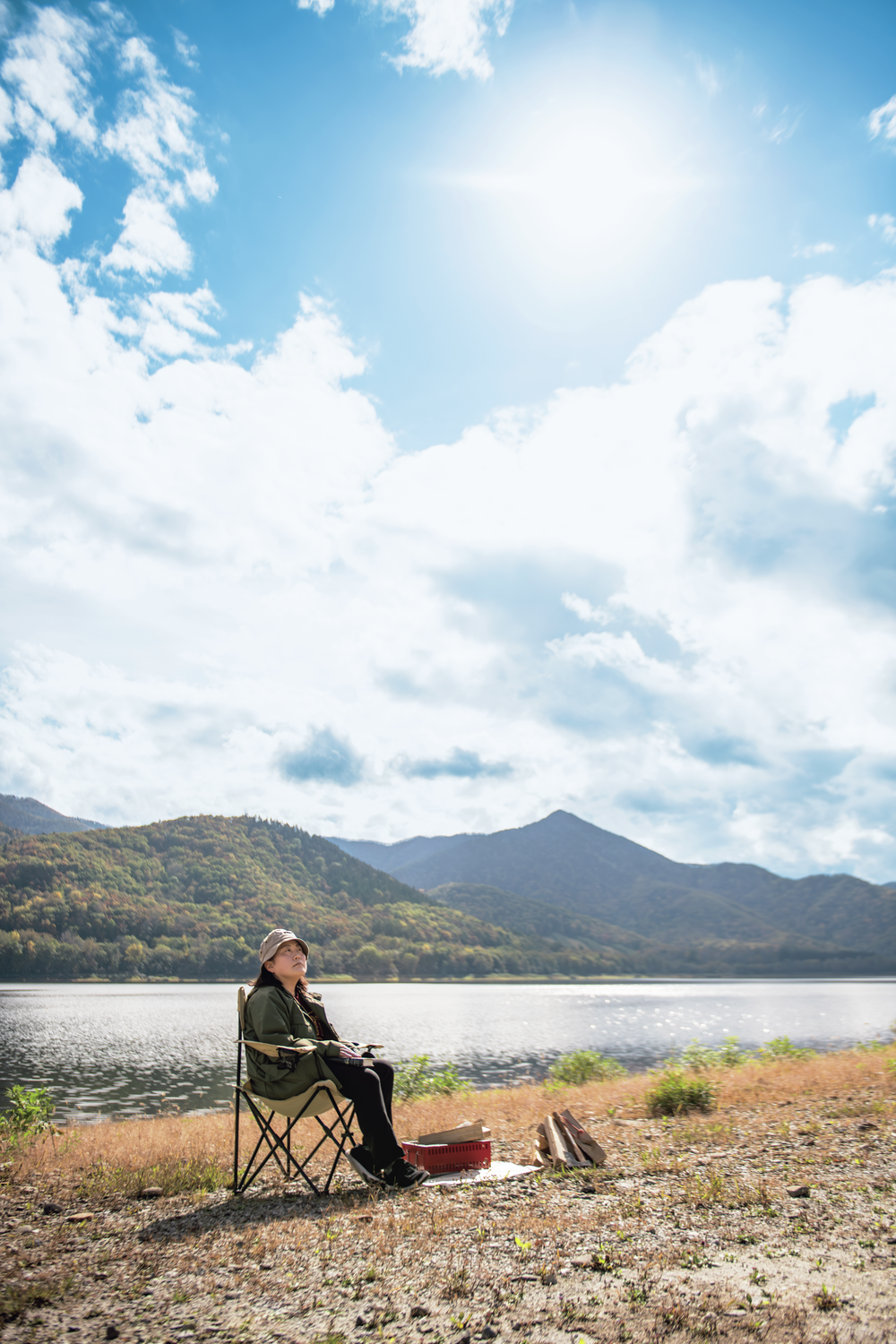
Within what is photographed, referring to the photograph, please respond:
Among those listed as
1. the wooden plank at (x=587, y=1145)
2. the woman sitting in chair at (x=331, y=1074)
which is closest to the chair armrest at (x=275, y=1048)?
the woman sitting in chair at (x=331, y=1074)

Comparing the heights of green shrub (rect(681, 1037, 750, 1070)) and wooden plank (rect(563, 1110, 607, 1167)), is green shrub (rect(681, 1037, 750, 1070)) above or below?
below

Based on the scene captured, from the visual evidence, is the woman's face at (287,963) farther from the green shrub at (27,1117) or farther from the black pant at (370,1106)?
the green shrub at (27,1117)

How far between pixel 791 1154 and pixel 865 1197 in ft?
5.74

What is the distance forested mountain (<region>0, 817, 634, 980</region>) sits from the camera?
113 m

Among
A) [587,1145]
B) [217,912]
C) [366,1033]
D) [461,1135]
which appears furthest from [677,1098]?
[217,912]

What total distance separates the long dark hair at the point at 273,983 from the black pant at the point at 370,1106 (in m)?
0.86

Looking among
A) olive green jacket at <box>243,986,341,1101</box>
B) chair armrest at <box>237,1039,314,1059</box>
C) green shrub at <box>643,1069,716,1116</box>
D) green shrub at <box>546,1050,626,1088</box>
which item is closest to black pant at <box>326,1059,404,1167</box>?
olive green jacket at <box>243,986,341,1101</box>

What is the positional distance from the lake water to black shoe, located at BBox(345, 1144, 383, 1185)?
17.7 meters

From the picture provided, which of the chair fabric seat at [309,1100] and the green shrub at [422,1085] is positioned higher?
the chair fabric seat at [309,1100]

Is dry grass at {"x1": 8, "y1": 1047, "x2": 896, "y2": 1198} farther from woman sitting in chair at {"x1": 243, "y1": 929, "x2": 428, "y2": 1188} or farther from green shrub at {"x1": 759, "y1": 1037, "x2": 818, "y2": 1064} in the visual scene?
green shrub at {"x1": 759, "y1": 1037, "x2": 818, "y2": 1064}

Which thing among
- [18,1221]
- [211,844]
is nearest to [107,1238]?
[18,1221]

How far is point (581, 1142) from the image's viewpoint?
697 centimetres

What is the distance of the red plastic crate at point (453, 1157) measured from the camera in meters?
6.55

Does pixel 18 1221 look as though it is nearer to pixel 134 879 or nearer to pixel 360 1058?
pixel 360 1058
